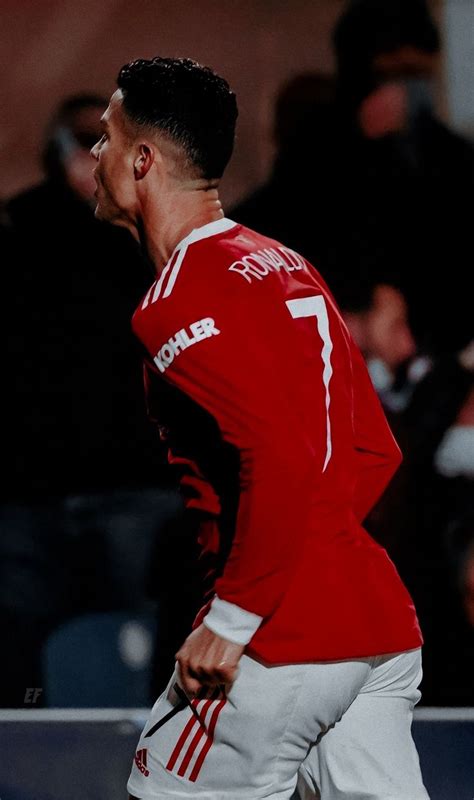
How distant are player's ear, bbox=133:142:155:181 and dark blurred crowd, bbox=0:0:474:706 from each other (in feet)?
5.56

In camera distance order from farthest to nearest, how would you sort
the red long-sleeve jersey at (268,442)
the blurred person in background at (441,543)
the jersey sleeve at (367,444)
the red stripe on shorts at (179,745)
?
1. the blurred person in background at (441,543)
2. the jersey sleeve at (367,444)
3. the red stripe on shorts at (179,745)
4. the red long-sleeve jersey at (268,442)

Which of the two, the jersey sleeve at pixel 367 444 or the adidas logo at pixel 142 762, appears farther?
the jersey sleeve at pixel 367 444

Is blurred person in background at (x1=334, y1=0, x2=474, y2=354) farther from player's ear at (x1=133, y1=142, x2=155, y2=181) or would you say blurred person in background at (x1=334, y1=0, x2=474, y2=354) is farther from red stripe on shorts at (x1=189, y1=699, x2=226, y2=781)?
red stripe on shorts at (x1=189, y1=699, x2=226, y2=781)

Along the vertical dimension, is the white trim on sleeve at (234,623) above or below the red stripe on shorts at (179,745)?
above

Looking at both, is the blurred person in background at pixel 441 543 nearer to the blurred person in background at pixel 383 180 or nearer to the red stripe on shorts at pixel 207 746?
the blurred person in background at pixel 383 180

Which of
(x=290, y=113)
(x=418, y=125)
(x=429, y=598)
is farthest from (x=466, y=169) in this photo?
(x=429, y=598)

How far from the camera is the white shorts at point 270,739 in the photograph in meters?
1.49

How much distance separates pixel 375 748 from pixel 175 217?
2.59ft

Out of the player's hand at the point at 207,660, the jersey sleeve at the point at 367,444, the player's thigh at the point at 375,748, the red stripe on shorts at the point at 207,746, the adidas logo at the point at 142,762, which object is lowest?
the player's thigh at the point at 375,748

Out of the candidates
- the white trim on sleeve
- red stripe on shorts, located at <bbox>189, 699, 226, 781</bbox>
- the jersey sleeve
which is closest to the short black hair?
the jersey sleeve

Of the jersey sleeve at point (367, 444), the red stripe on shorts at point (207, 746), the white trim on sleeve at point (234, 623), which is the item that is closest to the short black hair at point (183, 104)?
the jersey sleeve at point (367, 444)

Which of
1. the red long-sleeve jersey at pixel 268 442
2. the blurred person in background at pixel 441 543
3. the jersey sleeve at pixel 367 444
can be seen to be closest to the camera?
the red long-sleeve jersey at pixel 268 442

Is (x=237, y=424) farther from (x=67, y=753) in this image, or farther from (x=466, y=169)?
(x=466, y=169)

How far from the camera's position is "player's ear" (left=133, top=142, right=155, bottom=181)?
1.60 m
